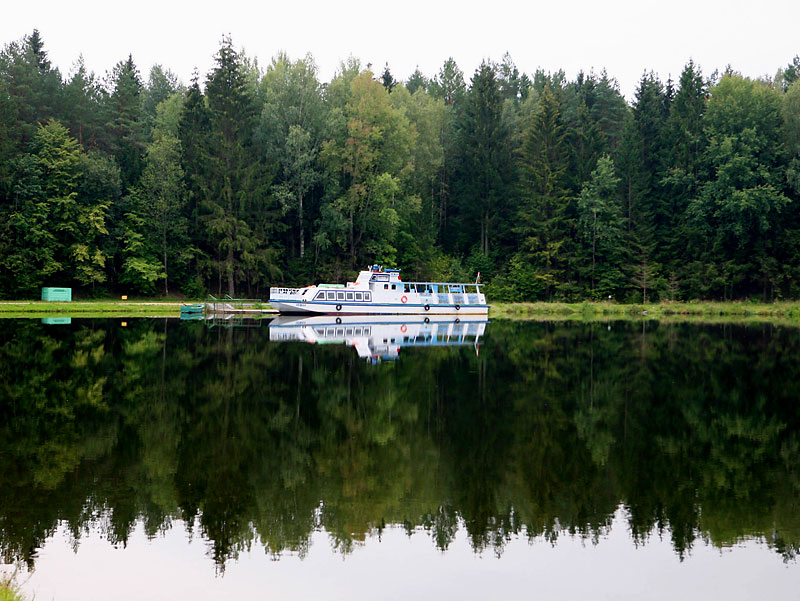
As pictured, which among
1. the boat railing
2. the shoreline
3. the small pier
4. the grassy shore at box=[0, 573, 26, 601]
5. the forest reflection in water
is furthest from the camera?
the small pier

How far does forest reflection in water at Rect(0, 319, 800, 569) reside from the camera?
405 inches

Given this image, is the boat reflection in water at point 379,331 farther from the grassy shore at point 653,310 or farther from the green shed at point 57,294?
the green shed at point 57,294

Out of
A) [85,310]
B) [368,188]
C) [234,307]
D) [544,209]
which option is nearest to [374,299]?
[234,307]

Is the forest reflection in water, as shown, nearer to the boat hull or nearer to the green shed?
the boat hull

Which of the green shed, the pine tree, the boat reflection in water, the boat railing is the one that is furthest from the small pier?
the pine tree

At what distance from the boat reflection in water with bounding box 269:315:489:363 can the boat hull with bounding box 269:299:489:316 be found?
0.47m

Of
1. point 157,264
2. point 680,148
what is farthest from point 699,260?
point 157,264

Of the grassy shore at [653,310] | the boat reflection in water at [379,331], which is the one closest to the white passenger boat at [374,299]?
the boat reflection in water at [379,331]

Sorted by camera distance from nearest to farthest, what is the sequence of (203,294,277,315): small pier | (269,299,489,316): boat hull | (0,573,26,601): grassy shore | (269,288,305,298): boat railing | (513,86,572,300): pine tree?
(0,573,26,601): grassy shore < (269,299,489,316): boat hull < (269,288,305,298): boat railing < (203,294,277,315): small pier < (513,86,572,300): pine tree

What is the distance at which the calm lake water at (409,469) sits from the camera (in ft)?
30.9

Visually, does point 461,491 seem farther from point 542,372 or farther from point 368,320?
point 368,320

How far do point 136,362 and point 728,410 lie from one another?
750 inches

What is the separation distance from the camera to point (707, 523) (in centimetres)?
1048

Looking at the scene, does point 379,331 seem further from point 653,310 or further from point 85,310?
point 653,310
